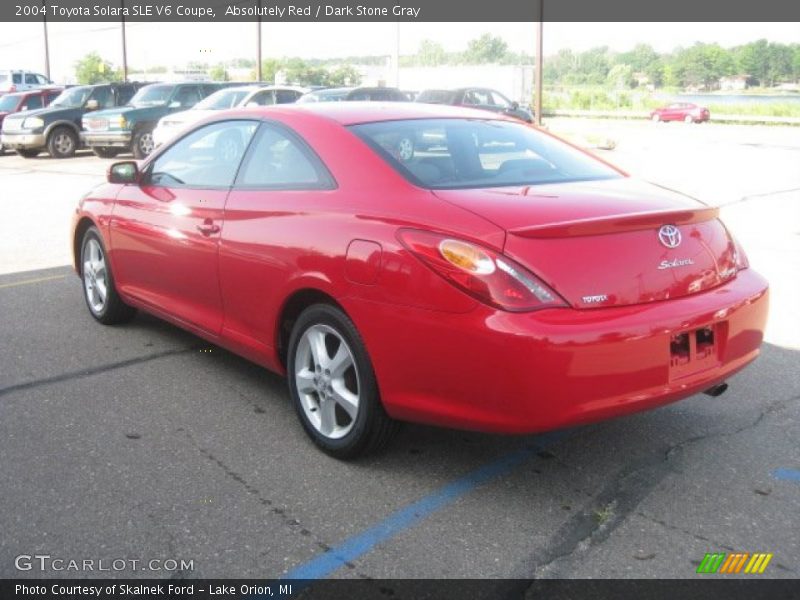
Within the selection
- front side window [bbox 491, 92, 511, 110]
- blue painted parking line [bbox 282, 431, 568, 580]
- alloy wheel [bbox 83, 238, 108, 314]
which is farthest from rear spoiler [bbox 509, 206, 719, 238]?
front side window [bbox 491, 92, 511, 110]

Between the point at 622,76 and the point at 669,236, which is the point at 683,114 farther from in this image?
the point at 669,236

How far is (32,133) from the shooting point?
2184 cm

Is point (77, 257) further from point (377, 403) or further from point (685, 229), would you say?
point (685, 229)

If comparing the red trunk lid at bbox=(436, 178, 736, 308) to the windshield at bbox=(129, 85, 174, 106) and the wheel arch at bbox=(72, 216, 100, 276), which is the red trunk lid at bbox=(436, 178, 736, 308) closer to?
the wheel arch at bbox=(72, 216, 100, 276)

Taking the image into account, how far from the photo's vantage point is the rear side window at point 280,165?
13.2 ft

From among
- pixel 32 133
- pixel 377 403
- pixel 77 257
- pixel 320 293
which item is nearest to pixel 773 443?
pixel 377 403

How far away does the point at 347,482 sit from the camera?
3.59 m

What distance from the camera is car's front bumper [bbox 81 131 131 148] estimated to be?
20297 mm

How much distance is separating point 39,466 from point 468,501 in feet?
6.03

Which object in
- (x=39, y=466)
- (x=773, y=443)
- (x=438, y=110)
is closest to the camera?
(x=39, y=466)

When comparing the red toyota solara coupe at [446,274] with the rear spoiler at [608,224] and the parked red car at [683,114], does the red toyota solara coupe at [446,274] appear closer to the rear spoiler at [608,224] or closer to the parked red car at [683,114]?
the rear spoiler at [608,224]

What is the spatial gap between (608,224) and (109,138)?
19141 mm

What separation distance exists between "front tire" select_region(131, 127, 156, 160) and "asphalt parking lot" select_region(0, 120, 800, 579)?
16036mm
